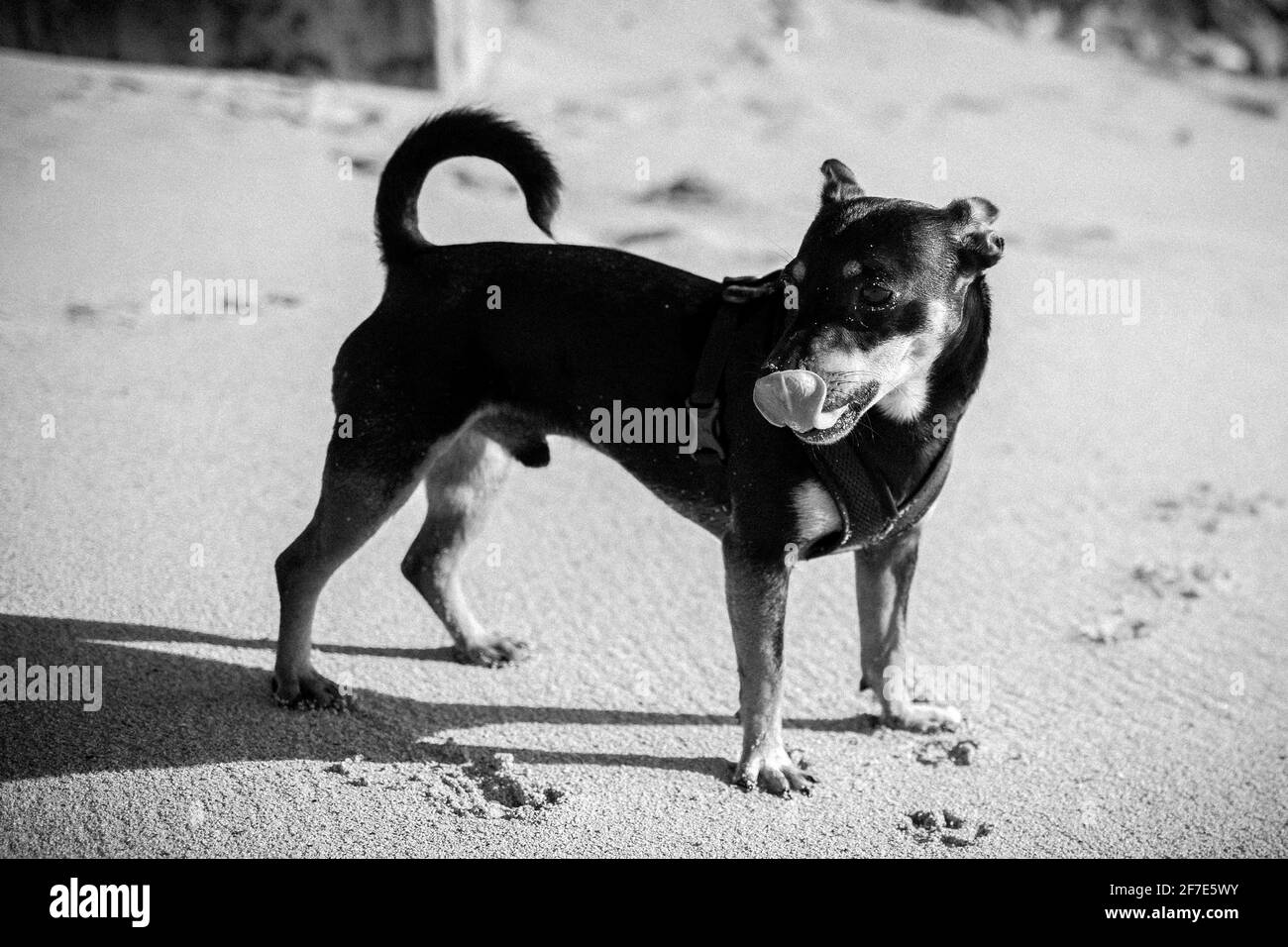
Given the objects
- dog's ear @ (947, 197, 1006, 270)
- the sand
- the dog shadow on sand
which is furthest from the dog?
the sand

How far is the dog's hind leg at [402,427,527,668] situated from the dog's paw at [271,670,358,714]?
52 centimetres

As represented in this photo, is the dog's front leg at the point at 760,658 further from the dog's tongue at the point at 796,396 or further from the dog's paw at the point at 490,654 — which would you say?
the dog's paw at the point at 490,654

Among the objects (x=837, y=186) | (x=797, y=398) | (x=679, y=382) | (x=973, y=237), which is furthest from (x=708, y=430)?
(x=973, y=237)

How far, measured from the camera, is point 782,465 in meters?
3.85

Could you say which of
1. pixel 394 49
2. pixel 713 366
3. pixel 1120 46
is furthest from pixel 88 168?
pixel 1120 46

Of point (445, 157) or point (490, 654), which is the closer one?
point (445, 157)

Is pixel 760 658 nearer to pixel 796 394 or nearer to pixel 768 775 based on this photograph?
pixel 768 775

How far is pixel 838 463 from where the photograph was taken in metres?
3.81

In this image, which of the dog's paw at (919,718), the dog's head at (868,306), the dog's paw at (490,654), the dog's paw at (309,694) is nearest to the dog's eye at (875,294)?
the dog's head at (868,306)

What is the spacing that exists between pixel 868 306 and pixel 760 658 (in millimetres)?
1070

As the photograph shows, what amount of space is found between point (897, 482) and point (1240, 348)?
544cm

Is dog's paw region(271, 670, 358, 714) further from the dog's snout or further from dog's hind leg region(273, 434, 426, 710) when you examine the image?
the dog's snout

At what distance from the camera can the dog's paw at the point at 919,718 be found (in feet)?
15.0

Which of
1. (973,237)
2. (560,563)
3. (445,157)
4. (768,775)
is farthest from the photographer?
(560,563)
